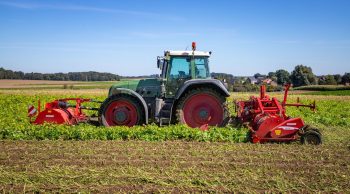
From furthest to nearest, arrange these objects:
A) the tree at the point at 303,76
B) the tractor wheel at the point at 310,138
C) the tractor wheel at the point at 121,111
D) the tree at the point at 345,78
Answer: the tree at the point at 303,76
the tree at the point at 345,78
the tractor wheel at the point at 121,111
the tractor wheel at the point at 310,138

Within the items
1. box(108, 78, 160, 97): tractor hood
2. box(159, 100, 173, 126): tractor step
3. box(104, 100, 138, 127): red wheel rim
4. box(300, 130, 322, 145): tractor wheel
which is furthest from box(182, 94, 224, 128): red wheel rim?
box(300, 130, 322, 145): tractor wheel

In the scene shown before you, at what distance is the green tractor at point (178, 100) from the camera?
9.62 meters

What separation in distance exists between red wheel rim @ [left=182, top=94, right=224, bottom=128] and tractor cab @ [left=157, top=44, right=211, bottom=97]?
2.12ft

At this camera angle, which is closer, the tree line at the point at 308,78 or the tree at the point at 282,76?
the tree line at the point at 308,78

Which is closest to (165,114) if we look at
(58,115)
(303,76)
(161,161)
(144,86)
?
(144,86)

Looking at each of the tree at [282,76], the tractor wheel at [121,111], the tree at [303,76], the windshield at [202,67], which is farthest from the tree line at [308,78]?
the tractor wheel at [121,111]

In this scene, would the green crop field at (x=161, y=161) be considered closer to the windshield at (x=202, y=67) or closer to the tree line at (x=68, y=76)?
the windshield at (x=202, y=67)

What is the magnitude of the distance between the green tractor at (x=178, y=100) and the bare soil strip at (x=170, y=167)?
1632 mm

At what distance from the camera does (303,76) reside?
63875mm

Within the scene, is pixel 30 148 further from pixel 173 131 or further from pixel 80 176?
pixel 173 131

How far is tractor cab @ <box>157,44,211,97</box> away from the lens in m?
9.91

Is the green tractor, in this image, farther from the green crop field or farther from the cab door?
the green crop field

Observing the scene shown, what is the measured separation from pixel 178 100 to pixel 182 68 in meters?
0.97

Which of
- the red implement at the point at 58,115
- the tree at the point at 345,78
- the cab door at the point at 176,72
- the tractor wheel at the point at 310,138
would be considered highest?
the tree at the point at 345,78
